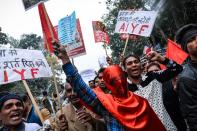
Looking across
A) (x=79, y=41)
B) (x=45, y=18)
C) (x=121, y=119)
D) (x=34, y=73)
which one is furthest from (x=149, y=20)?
(x=121, y=119)

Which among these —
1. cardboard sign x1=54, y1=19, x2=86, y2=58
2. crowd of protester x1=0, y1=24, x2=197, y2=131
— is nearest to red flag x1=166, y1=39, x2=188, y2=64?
cardboard sign x1=54, y1=19, x2=86, y2=58

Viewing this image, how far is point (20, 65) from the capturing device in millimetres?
5645

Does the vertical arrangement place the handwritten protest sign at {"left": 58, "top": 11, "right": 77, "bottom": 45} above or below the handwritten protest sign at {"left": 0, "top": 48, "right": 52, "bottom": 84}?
above

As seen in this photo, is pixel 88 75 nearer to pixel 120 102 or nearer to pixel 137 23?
pixel 137 23

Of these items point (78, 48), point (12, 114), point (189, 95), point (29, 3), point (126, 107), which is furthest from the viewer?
point (78, 48)

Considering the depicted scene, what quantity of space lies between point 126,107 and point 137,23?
13.2 feet

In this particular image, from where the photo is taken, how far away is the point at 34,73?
18.9 ft

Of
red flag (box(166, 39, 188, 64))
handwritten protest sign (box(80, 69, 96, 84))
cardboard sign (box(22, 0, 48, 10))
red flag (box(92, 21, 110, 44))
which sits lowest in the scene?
handwritten protest sign (box(80, 69, 96, 84))

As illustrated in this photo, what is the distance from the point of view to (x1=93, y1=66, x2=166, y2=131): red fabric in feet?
11.9

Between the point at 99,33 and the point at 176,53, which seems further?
the point at 99,33

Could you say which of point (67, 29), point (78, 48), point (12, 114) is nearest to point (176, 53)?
point (78, 48)

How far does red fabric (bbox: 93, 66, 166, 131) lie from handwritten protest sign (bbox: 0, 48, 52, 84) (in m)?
2.08

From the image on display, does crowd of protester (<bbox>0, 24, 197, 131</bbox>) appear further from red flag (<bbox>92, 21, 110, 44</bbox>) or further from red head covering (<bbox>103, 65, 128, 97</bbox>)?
red flag (<bbox>92, 21, 110, 44</bbox>)

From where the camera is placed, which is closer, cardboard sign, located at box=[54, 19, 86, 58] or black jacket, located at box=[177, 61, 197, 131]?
black jacket, located at box=[177, 61, 197, 131]
